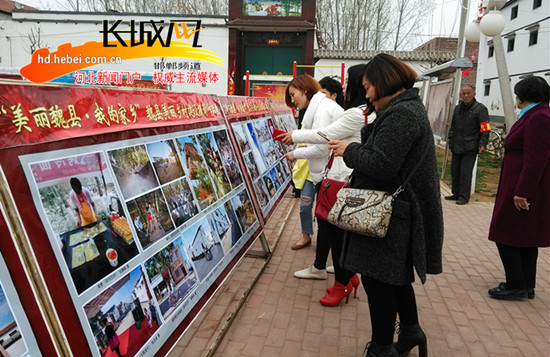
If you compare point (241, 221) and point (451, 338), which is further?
point (241, 221)

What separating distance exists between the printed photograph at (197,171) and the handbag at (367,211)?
0.88 m

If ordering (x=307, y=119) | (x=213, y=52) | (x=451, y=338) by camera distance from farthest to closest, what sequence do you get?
1. (x=213, y=52)
2. (x=307, y=119)
3. (x=451, y=338)

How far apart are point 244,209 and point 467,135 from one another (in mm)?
4410

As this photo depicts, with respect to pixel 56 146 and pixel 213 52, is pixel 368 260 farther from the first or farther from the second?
pixel 213 52

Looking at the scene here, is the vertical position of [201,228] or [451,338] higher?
[201,228]

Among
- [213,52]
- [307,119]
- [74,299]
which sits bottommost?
[74,299]

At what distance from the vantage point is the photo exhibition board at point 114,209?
1297mm

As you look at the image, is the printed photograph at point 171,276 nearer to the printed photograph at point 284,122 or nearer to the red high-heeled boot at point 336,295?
the red high-heeled boot at point 336,295

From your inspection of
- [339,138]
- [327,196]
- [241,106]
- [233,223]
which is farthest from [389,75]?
[241,106]

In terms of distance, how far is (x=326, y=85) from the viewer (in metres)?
4.07

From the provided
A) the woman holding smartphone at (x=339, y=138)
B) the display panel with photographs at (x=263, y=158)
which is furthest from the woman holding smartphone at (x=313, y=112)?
the display panel with photographs at (x=263, y=158)

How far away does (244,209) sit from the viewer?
10.5 ft

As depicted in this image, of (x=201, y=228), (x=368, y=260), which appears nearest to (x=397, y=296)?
(x=368, y=260)

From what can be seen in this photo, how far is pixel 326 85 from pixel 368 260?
2516mm
